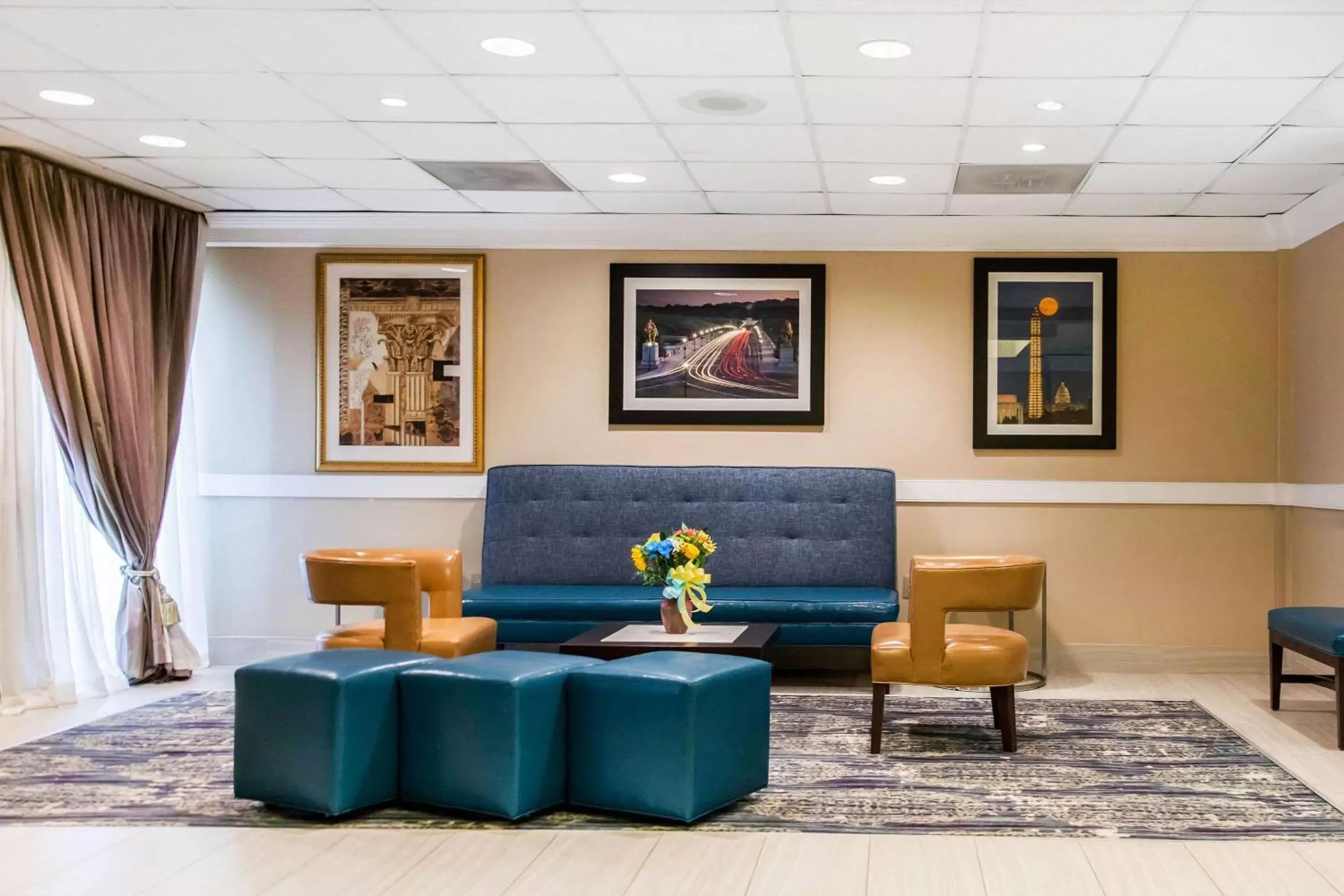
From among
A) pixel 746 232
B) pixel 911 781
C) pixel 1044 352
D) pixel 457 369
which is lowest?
pixel 911 781

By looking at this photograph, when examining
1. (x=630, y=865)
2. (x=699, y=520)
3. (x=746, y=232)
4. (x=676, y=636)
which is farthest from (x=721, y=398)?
(x=630, y=865)

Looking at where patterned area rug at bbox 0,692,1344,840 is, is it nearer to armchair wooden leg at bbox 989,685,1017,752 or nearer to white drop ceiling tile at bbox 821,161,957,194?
armchair wooden leg at bbox 989,685,1017,752

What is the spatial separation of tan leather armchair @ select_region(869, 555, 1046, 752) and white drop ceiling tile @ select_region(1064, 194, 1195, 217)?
8.52ft

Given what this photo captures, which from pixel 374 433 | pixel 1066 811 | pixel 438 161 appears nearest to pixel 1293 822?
pixel 1066 811

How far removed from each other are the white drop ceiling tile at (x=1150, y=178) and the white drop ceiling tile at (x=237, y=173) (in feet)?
13.8

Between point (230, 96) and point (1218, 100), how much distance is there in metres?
4.09

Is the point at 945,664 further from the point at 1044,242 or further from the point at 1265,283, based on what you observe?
the point at 1265,283

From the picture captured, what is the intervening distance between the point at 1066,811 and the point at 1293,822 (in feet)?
2.44

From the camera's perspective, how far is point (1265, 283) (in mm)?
7641

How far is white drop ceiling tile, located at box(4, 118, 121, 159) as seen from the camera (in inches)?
223

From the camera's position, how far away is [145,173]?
6688mm

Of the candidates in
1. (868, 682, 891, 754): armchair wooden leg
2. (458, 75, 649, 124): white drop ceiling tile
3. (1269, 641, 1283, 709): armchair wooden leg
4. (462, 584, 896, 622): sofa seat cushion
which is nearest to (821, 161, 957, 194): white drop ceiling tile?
(458, 75, 649, 124): white drop ceiling tile

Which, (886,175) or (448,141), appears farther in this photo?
(886,175)

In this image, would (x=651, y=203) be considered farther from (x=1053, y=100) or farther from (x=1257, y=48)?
(x=1257, y=48)
